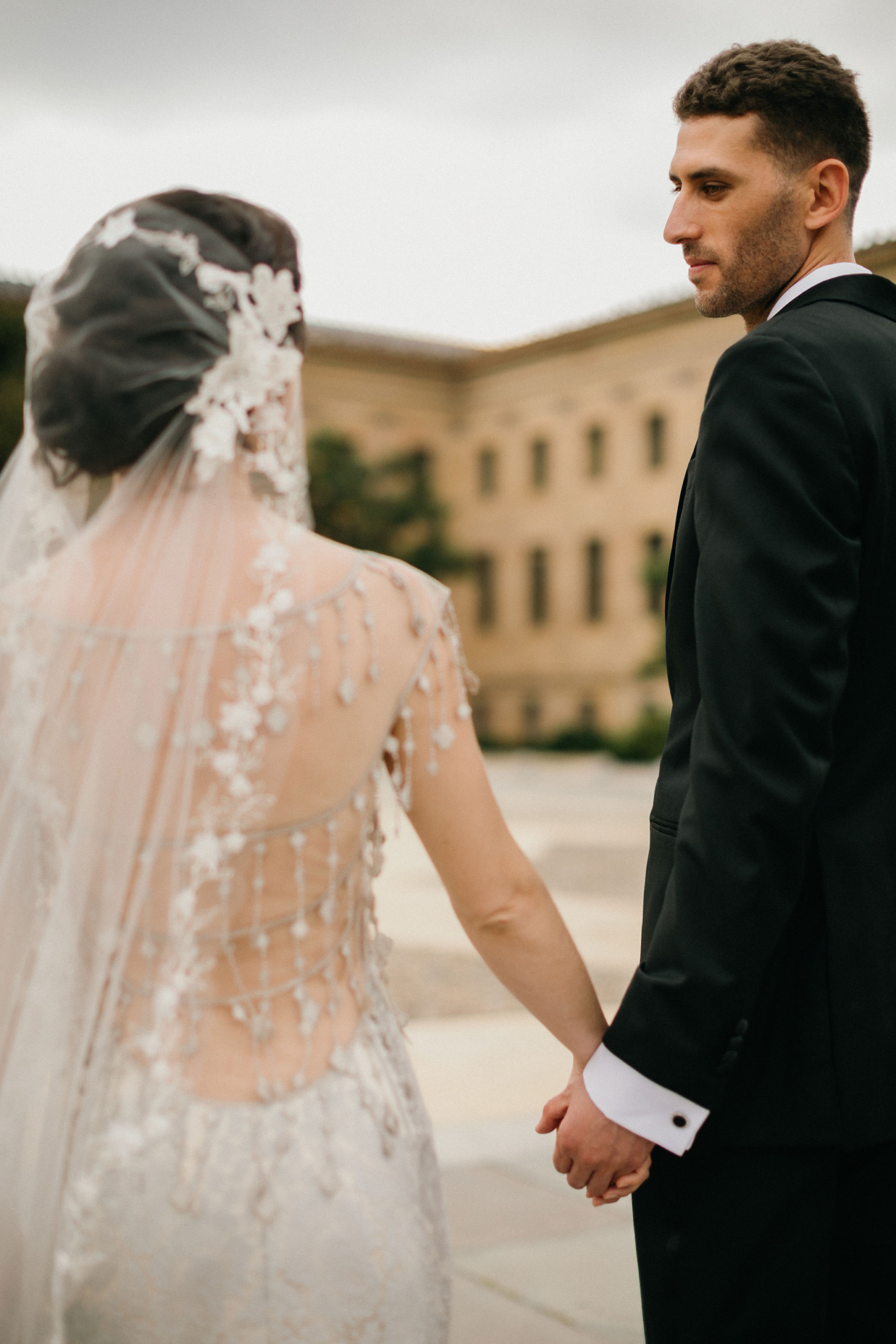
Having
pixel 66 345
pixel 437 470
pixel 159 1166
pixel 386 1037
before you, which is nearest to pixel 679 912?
pixel 386 1037

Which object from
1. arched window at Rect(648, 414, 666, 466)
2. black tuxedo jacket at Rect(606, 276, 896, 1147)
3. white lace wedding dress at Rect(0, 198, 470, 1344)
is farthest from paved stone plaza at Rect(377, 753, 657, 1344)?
arched window at Rect(648, 414, 666, 466)

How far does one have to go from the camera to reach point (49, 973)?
163 cm

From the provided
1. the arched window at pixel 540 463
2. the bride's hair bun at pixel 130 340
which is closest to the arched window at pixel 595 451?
the arched window at pixel 540 463

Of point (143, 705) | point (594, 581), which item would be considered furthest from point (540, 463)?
point (143, 705)

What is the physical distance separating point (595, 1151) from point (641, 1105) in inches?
3.8

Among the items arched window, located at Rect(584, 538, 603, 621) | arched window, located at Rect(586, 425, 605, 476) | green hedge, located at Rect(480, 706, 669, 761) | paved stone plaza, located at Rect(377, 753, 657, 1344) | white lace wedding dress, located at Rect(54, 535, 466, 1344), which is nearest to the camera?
white lace wedding dress, located at Rect(54, 535, 466, 1344)

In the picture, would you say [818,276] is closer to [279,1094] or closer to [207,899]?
[207,899]

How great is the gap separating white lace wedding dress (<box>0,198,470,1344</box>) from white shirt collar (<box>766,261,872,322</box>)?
0.77 metres

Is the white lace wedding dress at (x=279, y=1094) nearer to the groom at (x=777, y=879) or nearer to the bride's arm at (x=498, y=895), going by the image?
the bride's arm at (x=498, y=895)

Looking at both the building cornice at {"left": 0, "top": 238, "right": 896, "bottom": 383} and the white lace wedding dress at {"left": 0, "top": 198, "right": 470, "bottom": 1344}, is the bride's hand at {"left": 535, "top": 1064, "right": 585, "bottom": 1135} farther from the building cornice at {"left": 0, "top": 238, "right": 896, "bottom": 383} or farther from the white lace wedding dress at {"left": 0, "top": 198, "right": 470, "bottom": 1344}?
the building cornice at {"left": 0, "top": 238, "right": 896, "bottom": 383}

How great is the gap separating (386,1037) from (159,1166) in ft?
1.05

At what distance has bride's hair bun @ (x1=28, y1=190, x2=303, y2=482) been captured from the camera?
157cm

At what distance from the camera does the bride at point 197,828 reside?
1.55 meters

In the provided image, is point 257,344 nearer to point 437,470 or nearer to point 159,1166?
point 159,1166
